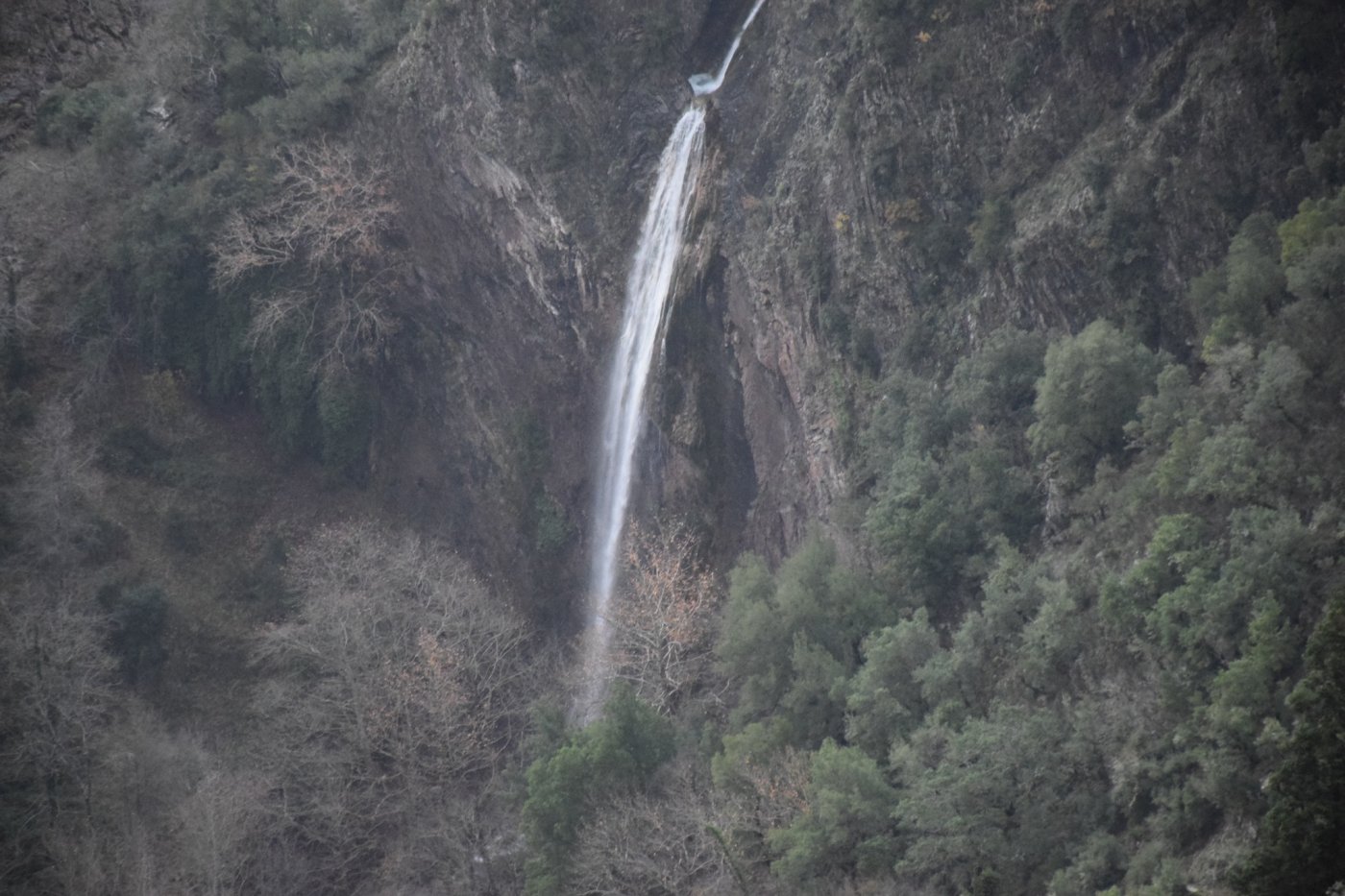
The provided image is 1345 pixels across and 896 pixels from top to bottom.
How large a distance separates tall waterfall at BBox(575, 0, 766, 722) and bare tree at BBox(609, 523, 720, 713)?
163 cm

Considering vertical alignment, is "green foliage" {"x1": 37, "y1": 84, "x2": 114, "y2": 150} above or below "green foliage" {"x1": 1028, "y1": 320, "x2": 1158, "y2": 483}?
above

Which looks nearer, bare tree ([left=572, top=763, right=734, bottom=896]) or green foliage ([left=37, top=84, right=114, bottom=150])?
bare tree ([left=572, top=763, right=734, bottom=896])

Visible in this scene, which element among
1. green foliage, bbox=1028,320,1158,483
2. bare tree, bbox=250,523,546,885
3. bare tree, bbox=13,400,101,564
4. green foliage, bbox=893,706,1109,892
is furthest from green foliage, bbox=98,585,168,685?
green foliage, bbox=1028,320,1158,483

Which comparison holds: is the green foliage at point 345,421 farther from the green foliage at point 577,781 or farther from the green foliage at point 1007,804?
the green foliage at point 1007,804

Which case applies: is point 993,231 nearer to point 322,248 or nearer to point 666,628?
point 666,628

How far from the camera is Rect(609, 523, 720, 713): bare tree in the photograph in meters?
38.4

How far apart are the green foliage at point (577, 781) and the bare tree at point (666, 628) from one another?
306 centimetres

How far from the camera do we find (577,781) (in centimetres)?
3384

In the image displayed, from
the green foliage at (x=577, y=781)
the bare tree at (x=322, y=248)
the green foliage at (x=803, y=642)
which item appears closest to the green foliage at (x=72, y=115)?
the bare tree at (x=322, y=248)

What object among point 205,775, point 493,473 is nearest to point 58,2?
point 493,473

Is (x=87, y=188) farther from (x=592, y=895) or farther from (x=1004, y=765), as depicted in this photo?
(x=1004, y=765)

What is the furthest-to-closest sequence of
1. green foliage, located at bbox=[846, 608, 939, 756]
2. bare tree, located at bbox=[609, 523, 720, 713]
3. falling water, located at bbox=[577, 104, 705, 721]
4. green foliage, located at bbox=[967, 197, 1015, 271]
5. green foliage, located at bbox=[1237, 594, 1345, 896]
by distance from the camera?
falling water, located at bbox=[577, 104, 705, 721] < bare tree, located at bbox=[609, 523, 720, 713] < green foliage, located at bbox=[967, 197, 1015, 271] < green foliage, located at bbox=[846, 608, 939, 756] < green foliage, located at bbox=[1237, 594, 1345, 896]

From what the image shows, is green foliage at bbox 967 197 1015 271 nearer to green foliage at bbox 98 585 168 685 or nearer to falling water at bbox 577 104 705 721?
falling water at bbox 577 104 705 721

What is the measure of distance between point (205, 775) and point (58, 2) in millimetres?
32670
